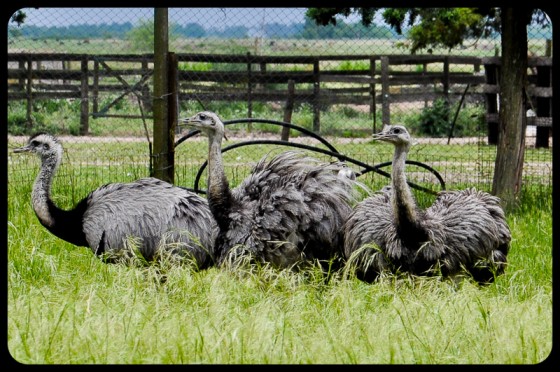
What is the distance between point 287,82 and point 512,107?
8.77 metres

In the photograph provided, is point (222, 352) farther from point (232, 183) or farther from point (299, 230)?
point (232, 183)

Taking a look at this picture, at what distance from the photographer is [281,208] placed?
6.14m

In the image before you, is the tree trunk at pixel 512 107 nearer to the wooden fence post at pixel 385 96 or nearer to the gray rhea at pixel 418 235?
the gray rhea at pixel 418 235

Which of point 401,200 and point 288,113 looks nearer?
point 401,200

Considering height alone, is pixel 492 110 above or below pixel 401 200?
above

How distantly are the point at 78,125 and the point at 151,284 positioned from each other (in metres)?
10.2

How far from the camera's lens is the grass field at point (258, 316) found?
442cm

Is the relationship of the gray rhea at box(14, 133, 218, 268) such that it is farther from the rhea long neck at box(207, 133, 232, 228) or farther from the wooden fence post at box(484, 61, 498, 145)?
the wooden fence post at box(484, 61, 498, 145)

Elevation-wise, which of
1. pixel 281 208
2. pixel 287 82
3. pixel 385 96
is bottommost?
pixel 281 208


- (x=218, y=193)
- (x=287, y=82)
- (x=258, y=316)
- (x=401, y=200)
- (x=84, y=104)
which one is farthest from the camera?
(x=287, y=82)

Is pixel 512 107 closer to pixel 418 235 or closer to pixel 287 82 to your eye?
pixel 418 235

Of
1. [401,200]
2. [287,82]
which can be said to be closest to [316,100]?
[287,82]

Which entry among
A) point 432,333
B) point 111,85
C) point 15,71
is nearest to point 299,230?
point 432,333

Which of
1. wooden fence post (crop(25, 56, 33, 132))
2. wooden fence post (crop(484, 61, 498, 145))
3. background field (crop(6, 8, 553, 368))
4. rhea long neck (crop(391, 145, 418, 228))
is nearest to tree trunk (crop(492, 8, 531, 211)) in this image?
background field (crop(6, 8, 553, 368))
